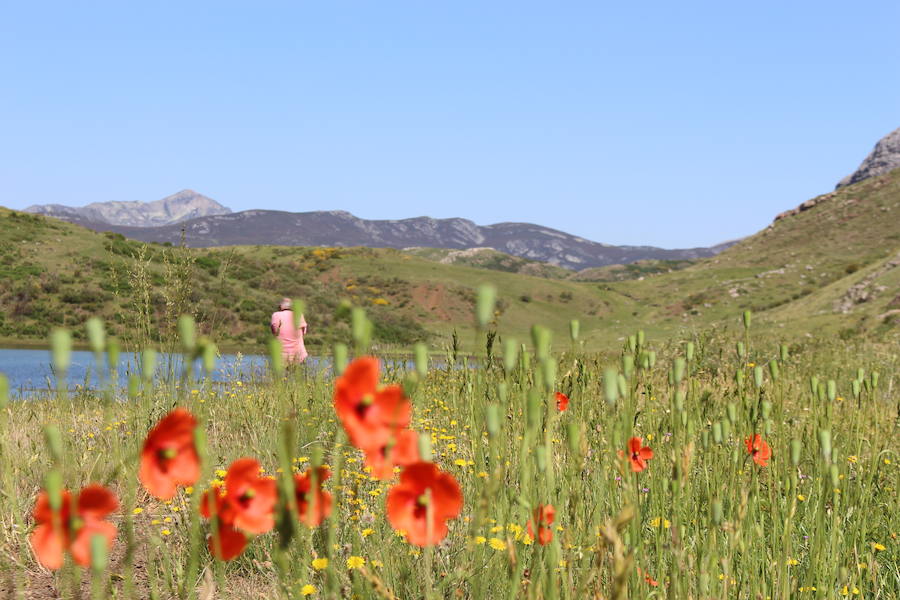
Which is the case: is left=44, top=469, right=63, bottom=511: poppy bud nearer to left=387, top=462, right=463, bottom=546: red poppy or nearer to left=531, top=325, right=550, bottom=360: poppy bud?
left=387, top=462, right=463, bottom=546: red poppy

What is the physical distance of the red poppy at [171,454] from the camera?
0.90m

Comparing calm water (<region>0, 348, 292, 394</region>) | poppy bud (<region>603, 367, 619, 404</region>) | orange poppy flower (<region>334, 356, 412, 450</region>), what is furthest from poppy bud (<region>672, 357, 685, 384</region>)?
calm water (<region>0, 348, 292, 394</region>)

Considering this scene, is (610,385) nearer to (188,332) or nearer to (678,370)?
(678,370)

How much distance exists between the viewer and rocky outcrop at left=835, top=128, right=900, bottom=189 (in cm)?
12862

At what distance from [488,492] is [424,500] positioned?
0.42 feet

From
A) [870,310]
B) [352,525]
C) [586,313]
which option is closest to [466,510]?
[352,525]

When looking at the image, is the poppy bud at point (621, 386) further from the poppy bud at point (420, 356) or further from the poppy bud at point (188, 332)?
the poppy bud at point (188, 332)

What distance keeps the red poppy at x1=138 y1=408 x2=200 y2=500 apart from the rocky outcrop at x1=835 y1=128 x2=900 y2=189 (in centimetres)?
15306

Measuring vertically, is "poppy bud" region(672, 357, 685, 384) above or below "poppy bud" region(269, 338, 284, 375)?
below

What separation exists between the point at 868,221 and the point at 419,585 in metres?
50.7

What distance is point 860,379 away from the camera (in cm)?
229

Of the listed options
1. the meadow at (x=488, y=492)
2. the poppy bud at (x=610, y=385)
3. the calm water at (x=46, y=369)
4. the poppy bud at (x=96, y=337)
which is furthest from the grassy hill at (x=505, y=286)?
the poppy bud at (x=96, y=337)

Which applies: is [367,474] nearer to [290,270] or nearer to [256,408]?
[256,408]

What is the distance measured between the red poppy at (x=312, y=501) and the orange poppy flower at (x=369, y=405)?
9 cm
